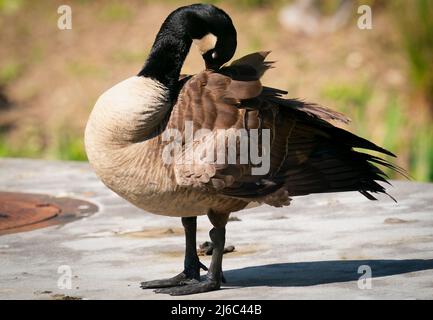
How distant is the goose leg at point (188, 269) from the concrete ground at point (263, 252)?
0.11m

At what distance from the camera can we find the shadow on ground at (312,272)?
4.71m

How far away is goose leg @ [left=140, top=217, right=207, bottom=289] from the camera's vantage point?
4605 millimetres

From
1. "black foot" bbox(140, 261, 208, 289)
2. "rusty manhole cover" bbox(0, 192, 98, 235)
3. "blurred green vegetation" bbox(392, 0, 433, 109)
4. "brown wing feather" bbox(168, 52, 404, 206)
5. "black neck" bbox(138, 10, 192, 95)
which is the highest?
"blurred green vegetation" bbox(392, 0, 433, 109)

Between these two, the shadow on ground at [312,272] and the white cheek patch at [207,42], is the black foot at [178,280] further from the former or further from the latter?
the white cheek patch at [207,42]

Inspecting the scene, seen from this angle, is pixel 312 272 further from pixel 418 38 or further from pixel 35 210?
pixel 418 38

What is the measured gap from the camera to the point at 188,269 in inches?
187

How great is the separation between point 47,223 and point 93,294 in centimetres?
180

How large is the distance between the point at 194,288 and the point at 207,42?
1281mm
